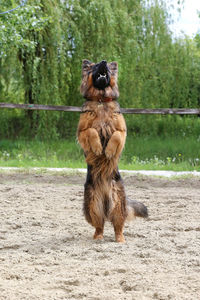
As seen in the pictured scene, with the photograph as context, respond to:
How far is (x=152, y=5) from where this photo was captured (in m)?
15.1

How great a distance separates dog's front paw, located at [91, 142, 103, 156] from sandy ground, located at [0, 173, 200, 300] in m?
0.98

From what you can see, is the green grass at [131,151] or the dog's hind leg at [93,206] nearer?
the dog's hind leg at [93,206]

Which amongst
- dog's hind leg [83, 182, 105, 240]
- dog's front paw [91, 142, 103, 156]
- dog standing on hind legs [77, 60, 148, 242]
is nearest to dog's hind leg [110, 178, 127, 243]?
dog standing on hind legs [77, 60, 148, 242]

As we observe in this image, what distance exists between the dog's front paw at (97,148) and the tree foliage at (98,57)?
8.54 metres

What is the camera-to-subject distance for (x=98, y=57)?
14.0 metres

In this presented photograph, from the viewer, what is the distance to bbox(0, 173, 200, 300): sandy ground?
10.9 ft

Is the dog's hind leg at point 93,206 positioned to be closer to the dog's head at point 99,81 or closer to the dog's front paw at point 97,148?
the dog's front paw at point 97,148

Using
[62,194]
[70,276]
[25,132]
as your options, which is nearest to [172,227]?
[70,276]

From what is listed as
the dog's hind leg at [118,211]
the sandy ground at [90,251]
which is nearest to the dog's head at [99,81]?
the dog's hind leg at [118,211]

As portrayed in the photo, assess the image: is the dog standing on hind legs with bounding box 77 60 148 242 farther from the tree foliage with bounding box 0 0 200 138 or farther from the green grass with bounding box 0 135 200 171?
the tree foliage with bounding box 0 0 200 138

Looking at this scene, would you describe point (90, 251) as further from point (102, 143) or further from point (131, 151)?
point (131, 151)

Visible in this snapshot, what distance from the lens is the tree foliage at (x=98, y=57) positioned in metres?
13.5

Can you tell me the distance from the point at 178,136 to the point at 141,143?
1.83 metres

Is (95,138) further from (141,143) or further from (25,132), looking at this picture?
(25,132)
